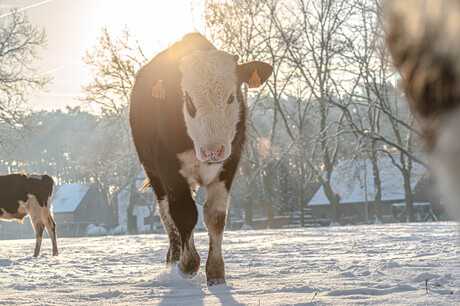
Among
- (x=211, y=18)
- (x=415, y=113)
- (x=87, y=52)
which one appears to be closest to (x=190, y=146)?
(x=415, y=113)

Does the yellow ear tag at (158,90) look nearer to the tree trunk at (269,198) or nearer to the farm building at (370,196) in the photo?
the tree trunk at (269,198)

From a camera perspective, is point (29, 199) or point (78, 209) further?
point (78, 209)

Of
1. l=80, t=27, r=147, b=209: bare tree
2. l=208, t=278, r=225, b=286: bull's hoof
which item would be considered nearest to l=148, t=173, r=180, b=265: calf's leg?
l=208, t=278, r=225, b=286: bull's hoof

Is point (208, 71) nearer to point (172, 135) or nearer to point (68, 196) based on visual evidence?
point (172, 135)

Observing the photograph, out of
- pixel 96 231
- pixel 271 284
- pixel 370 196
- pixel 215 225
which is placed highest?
pixel 370 196

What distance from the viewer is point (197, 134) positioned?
16.7 feet

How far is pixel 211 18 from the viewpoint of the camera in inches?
1163

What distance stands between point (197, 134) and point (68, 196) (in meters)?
70.8

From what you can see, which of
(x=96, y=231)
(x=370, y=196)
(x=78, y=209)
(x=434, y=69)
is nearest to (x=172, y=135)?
(x=434, y=69)

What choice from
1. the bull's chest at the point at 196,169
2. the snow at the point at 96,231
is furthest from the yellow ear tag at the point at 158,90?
the snow at the point at 96,231

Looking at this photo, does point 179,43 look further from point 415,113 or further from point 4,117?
point 4,117

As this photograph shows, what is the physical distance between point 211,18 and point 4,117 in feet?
37.7

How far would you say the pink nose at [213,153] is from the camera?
15.8 ft

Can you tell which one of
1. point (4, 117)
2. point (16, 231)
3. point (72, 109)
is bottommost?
point (16, 231)
